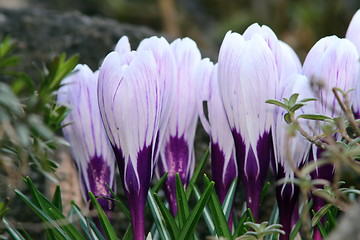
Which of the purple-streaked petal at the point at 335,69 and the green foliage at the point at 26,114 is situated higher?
the purple-streaked petal at the point at 335,69

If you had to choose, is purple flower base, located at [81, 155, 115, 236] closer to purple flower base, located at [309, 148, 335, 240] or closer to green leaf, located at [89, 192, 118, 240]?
green leaf, located at [89, 192, 118, 240]

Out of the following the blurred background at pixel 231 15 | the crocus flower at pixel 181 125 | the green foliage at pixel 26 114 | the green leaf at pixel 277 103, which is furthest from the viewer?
the blurred background at pixel 231 15

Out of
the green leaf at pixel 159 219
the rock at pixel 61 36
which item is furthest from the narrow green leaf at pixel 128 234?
the rock at pixel 61 36

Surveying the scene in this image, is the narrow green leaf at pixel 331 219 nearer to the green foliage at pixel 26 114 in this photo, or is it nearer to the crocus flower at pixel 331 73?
the crocus flower at pixel 331 73

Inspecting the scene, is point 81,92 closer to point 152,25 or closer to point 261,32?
point 261,32

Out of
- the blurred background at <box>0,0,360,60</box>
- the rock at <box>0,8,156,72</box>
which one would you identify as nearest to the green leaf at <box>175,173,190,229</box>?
the rock at <box>0,8,156,72</box>

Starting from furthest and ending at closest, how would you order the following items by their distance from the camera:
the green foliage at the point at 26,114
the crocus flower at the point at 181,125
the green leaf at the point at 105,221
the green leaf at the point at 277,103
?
the crocus flower at the point at 181,125, the green leaf at the point at 105,221, the green leaf at the point at 277,103, the green foliage at the point at 26,114
